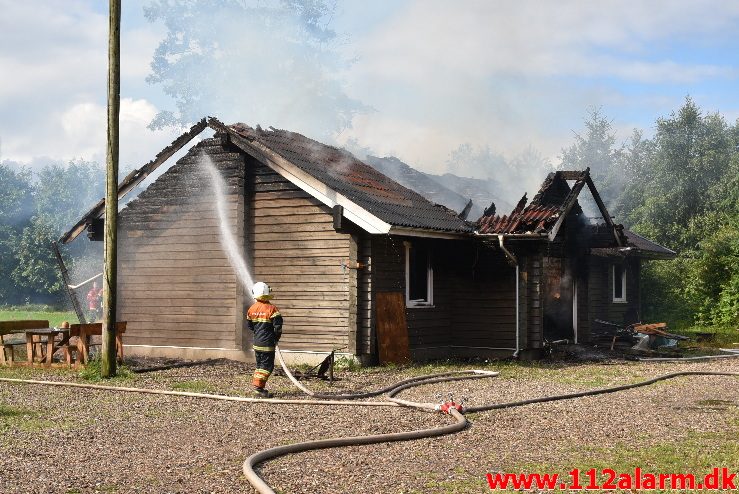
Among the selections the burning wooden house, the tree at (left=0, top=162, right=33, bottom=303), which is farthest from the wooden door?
the tree at (left=0, top=162, right=33, bottom=303)

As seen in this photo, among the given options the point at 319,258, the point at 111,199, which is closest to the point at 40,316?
the point at 319,258

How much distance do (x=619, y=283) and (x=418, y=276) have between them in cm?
1159

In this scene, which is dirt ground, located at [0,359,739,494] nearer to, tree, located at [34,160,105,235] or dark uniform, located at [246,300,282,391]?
dark uniform, located at [246,300,282,391]

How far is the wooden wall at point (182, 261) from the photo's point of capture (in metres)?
17.7

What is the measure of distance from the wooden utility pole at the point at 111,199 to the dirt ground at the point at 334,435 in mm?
683

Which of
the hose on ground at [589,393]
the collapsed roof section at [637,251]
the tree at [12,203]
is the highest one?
the tree at [12,203]

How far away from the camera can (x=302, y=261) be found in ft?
55.5

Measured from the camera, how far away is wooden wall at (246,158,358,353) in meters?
16.4

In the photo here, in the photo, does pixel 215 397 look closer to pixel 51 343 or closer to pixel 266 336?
pixel 266 336

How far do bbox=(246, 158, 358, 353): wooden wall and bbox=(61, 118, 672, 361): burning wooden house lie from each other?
3 cm

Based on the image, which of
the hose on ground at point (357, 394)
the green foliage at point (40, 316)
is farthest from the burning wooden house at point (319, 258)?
the green foliage at point (40, 316)

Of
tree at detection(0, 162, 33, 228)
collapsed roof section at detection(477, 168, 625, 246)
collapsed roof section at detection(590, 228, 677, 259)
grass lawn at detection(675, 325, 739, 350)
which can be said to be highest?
tree at detection(0, 162, 33, 228)

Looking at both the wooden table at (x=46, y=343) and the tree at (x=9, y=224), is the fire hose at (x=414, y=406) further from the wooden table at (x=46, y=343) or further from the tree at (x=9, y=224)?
the tree at (x=9, y=224)

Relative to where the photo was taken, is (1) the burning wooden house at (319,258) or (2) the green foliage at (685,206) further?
(2) the green foliage at (685,206)
